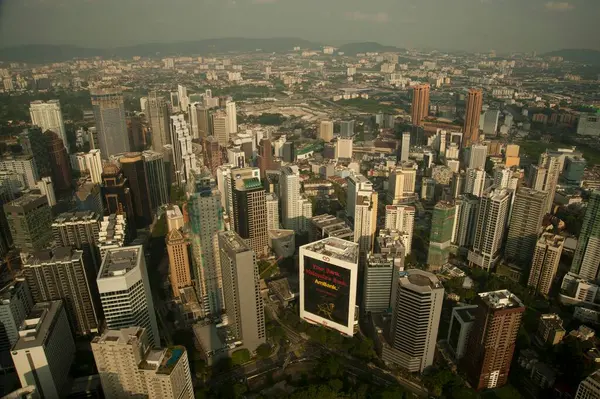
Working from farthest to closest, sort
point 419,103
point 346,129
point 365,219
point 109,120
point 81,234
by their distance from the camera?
1. point 419,103
2. point 346,129
3. point 109,120
4. point 365,219
5. point 81,234

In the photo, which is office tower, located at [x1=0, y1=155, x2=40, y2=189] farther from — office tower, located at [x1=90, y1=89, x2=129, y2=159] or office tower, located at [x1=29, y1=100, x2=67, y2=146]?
office tower, located at [x1=90, y1=89, x2=129, y2=159]

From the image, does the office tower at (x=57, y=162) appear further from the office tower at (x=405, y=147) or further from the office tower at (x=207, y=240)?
the office tower at (x=405, y=147)

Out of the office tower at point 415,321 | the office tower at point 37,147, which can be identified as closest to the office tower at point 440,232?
the office tower at point 415,321

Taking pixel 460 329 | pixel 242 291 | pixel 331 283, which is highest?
pixel 242 291

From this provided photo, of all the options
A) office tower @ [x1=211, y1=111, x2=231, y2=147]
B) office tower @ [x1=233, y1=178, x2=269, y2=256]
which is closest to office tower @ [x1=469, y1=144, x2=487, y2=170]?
office tower @ [x1=233, y1=178, x2=269, y2=256]

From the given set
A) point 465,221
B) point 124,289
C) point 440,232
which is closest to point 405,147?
point 465,221

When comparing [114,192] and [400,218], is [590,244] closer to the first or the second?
[400,218]
